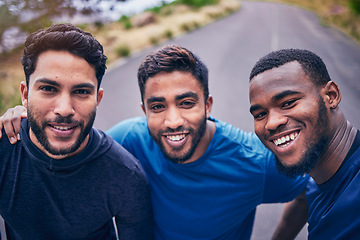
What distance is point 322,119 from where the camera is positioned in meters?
1.65

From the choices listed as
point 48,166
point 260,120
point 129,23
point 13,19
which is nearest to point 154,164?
point 48,166

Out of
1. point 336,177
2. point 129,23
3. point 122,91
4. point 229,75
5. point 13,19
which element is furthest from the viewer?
point 129,23

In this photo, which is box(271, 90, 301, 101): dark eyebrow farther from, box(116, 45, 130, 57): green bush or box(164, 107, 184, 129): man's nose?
box(116, 45, 130, 57): green bush

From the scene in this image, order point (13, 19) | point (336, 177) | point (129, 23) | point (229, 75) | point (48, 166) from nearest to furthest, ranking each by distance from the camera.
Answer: point (336, 177) < point (48, 166) < point (13, 19) < point (229, 75) < point (129, 23)

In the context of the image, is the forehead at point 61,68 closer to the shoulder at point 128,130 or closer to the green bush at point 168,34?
the shoulder at point 128,130

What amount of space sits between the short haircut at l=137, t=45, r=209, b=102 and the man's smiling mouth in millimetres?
722

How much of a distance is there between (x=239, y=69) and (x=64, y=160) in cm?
874

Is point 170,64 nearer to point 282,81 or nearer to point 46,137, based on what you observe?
point 282,81

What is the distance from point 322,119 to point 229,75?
7.68 meters

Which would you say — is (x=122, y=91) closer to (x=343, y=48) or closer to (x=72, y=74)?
(x=72, y=74)

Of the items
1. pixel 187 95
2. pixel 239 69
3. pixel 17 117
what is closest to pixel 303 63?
pixel 187 95

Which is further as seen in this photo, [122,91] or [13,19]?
[122,91]

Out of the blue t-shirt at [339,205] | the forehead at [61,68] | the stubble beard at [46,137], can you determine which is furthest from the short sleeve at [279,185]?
the forehead at [61,68]

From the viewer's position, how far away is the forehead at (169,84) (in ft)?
6.41
